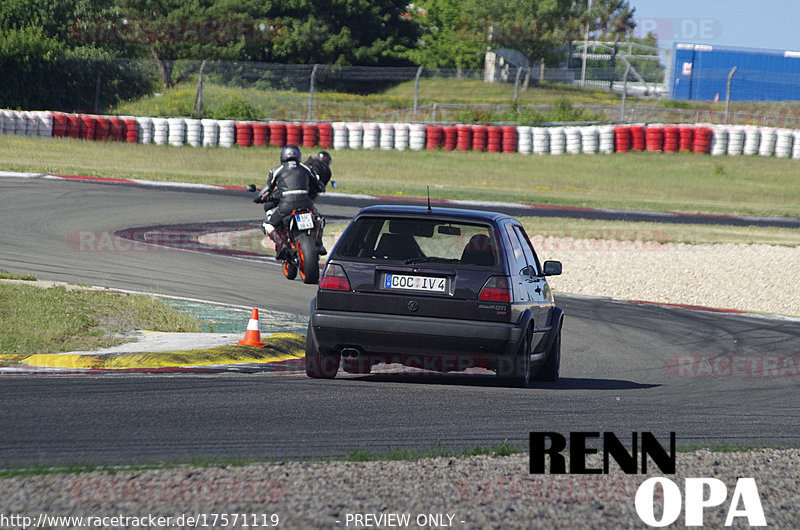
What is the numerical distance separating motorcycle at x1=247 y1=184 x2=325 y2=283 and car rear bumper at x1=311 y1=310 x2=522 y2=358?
6.32m

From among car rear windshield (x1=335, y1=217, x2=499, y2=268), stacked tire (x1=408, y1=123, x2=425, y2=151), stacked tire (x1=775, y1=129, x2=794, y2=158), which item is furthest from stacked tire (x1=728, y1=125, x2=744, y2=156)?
car rear windshield (x1=335, y1=217, x2=499, y2=268)

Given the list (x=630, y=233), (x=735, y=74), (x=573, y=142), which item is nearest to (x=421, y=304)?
(x=630, y=233)

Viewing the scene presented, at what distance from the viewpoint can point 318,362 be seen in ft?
26.4

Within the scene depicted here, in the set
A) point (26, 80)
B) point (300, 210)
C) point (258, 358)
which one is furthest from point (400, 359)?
point (26, 80)

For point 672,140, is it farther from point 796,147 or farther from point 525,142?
point 525,142

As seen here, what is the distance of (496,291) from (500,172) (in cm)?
2903

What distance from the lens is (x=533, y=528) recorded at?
4.25m

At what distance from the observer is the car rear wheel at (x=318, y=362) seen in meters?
7.92

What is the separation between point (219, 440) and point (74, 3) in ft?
156

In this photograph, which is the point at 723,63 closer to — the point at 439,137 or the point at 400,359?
the point at 439,137

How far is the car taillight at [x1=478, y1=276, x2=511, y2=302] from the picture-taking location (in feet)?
25.1

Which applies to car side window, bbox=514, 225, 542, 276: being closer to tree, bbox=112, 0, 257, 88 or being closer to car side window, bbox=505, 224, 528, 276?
car side window, bbox=505, 224, 528, 276

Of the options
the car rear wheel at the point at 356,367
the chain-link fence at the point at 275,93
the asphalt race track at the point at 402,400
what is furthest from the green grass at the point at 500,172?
the car rear wheel at the point at 356,367

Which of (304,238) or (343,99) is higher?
(343,99)
